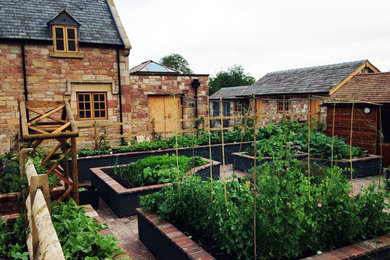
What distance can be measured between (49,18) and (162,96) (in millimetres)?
5684

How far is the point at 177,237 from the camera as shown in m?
3.84

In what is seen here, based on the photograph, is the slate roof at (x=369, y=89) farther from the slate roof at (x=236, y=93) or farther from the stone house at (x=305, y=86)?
the slate roof at (x=236, y=93)

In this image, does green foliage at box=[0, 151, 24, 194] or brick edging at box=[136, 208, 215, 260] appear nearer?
brick edging at box=[136, 208, 215, 260]

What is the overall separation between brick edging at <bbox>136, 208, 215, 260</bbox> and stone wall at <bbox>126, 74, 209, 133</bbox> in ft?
29.1

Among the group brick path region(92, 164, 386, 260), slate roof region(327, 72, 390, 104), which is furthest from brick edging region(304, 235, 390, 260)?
slate roof region(327, 72, 390, 104)

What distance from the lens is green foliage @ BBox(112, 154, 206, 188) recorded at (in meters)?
6.36

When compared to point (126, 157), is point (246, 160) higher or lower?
lower

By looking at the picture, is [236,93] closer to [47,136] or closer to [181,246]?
[47,136]

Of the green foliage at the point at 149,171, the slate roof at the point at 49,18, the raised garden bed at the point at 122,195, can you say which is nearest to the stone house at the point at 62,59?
the slate roof at the point at 49,18

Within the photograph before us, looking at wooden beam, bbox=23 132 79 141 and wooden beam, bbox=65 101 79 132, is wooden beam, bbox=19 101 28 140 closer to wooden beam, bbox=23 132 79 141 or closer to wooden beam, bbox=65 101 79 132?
wooden beam, bbox=23 132 79 141

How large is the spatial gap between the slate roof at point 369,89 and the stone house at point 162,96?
5.74 meters

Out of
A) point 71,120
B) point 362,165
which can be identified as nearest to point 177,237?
point 71,120

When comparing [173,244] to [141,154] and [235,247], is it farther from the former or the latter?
[141,154]

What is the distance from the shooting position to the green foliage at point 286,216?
126 inches
